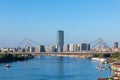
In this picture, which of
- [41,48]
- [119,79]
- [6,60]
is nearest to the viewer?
[119,79]

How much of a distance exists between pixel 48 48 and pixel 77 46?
14.3 feet

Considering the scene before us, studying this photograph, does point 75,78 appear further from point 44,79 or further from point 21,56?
point 21,56

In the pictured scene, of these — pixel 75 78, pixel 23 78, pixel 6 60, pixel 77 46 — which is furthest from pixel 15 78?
pixel 77 46

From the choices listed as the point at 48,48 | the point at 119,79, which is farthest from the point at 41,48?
the point at 119,79

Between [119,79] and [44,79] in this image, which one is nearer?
[119,79]

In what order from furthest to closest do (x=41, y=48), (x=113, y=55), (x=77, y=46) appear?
1. (x=77, y=46)
2. (x=41, y=48)
3. (x=113, y=55)

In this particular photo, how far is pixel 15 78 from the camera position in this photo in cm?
1684

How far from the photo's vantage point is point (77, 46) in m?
57.2

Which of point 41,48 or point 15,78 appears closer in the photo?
point 15,78

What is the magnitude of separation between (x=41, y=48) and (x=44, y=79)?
114 feet

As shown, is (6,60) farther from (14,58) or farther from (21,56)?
(21,56)

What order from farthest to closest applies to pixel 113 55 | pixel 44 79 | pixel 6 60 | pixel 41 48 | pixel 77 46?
pixel 77 46
pixel 41 48
pixel 113 55
pixel 6 60
pixel 44 79

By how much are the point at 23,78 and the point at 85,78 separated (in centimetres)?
213

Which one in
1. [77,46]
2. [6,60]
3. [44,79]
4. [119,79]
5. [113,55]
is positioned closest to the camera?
[119,79]
